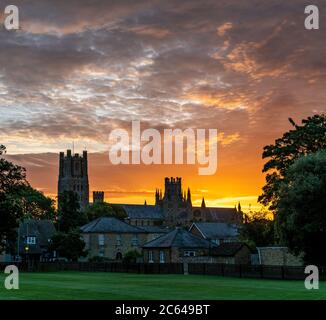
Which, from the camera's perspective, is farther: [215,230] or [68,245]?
[215,230]

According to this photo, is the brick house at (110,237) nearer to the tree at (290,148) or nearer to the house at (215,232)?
the house at (215,232)

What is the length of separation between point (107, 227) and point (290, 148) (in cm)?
5409

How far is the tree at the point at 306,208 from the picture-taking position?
5650 cm

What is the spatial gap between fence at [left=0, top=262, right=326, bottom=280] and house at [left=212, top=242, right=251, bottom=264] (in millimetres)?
10442

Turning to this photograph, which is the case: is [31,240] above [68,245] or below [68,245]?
above

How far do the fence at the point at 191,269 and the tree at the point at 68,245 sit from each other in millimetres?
8656

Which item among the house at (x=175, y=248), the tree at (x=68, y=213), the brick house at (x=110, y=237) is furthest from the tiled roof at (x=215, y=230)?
the house at (x=175, y=248)

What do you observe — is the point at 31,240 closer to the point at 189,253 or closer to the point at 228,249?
the point at 189,253

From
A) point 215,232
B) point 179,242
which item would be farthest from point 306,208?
point 215,232

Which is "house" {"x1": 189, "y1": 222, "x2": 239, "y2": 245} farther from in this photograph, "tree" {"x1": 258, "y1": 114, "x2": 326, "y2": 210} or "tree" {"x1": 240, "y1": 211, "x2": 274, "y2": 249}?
"tree" {"x1": 258, "y1": 114, "x2": 326, "y2": 210}

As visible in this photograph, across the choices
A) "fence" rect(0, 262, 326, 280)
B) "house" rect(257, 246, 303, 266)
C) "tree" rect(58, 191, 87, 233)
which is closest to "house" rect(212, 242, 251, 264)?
"house" rect(257, 246, 303, 266)

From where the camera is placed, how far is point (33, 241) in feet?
390
